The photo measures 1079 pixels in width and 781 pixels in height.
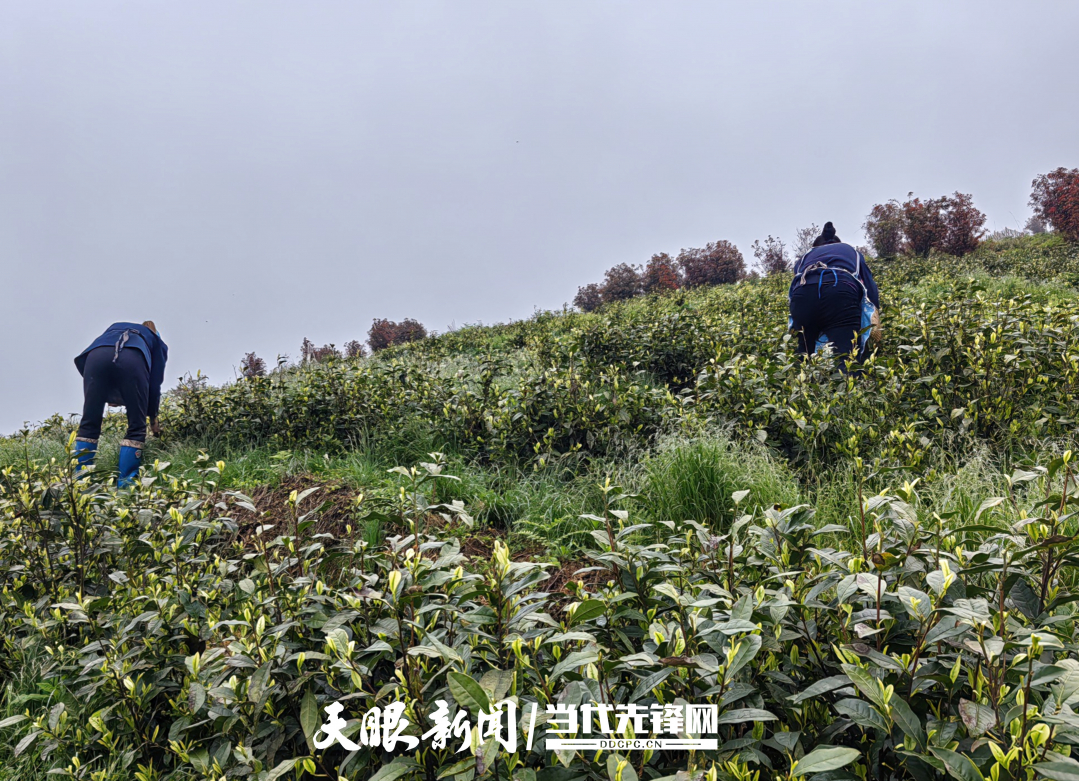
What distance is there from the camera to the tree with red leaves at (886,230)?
20.2 meters

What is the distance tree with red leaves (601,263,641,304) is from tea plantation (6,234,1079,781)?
15685 millimetres

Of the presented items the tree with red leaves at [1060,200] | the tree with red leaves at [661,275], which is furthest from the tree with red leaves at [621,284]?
the tree with red leaves at [1060,200]

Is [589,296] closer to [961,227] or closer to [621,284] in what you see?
[621,284]

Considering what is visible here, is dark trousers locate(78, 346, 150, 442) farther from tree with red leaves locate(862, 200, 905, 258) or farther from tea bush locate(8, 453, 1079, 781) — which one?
tree with red leaves locate(862, 200, 905, 258)

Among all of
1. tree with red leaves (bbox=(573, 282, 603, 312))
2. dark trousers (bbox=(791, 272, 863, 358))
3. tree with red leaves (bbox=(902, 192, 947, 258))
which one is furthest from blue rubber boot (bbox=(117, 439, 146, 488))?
tree with red leaves (bbox=(902, 192, 947, 258))

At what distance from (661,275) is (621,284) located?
59.7 inches

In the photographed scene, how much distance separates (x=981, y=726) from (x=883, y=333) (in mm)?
4585

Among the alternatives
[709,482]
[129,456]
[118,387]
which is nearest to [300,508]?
[709,482]

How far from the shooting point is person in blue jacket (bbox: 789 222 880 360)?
16.2 ft

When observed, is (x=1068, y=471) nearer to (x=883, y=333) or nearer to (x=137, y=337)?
(x=883, y=333)

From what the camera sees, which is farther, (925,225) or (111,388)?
(925,225)

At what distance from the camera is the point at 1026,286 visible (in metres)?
10.1

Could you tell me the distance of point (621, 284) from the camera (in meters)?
20.6

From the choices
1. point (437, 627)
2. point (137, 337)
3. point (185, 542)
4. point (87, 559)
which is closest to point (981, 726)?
point (437, 627)
